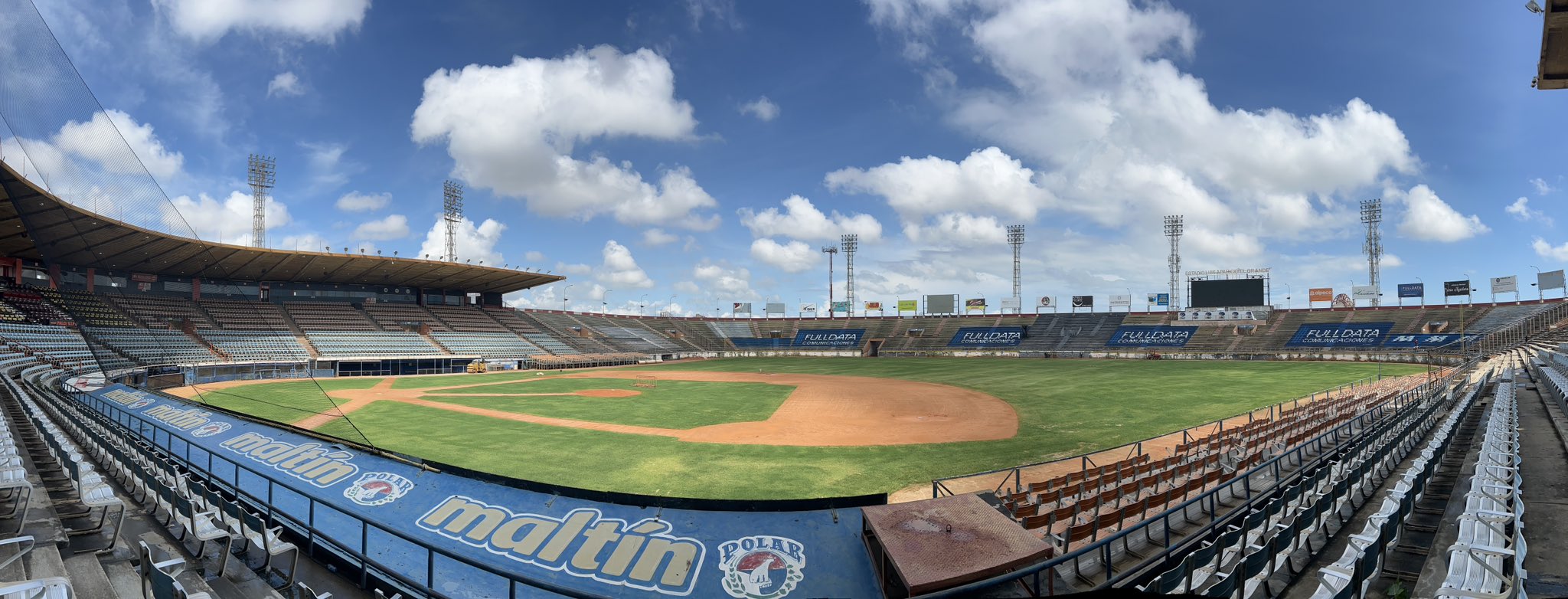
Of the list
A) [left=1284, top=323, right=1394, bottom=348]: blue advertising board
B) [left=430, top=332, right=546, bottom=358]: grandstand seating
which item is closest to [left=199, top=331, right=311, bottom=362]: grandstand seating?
[left=430, top=332, right=546, bottom=358]: grandstand seating

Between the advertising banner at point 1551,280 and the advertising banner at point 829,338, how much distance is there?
2768 inches

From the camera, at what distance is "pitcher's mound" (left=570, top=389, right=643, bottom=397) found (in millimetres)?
32519

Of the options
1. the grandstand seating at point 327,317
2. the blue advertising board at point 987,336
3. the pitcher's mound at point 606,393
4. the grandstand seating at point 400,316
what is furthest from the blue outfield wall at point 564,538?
the blue advertising board at point 987,336

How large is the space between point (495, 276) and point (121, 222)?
30.6m

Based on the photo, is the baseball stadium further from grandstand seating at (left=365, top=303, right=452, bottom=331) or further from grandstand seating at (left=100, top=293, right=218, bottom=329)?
grandstand seating at (left=365, top=303, right=452, bottom=331)

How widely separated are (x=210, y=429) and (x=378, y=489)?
11.9 m

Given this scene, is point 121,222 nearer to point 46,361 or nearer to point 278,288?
point 46,361

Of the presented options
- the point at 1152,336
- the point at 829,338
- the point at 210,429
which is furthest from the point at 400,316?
the point at 1152,336

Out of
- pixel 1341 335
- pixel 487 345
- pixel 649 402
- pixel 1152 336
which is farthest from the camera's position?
pixel 1152 336

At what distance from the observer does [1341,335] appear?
60156 mm

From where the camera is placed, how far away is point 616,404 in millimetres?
28344

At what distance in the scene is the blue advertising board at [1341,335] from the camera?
191 ft

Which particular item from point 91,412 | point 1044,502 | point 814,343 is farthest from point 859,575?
point 814,343

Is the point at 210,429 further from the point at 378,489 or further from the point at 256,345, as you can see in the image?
the point at 256,345
